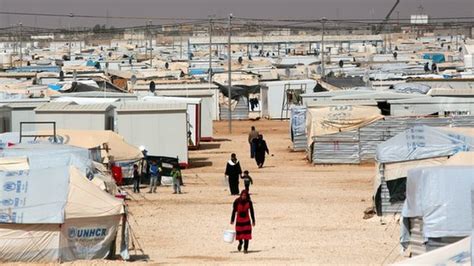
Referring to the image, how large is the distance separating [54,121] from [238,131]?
1741cm

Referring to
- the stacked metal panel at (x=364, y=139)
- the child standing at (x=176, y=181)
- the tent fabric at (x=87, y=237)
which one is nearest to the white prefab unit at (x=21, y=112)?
the child standing at (x=176, y=181)

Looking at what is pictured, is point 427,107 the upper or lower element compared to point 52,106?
lower

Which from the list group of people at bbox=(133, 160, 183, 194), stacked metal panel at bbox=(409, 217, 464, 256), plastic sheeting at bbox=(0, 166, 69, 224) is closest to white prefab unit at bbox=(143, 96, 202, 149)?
group of people at bbox=(133, 160, 183, 194)

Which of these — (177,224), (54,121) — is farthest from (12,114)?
(177,224)

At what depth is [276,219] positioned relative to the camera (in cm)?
2261

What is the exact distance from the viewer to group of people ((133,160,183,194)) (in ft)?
88.1

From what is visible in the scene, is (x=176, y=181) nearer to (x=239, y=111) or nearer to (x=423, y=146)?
(x=423, y=146)

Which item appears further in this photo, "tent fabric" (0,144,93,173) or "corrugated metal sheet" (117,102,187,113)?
"corrugated metal sheet" (117,102,187,113)

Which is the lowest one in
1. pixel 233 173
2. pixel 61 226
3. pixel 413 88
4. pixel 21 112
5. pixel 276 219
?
pixel 276 219

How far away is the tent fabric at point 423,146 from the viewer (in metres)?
21.4

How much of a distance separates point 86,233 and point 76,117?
1420cm

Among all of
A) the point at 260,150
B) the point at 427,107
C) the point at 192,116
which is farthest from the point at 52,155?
the point at 427,107

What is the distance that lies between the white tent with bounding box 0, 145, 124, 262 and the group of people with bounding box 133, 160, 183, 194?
360 inches

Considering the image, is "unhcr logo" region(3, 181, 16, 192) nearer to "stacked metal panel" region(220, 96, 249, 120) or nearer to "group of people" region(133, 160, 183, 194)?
"group of people" region(133, 160, 183, 194)
